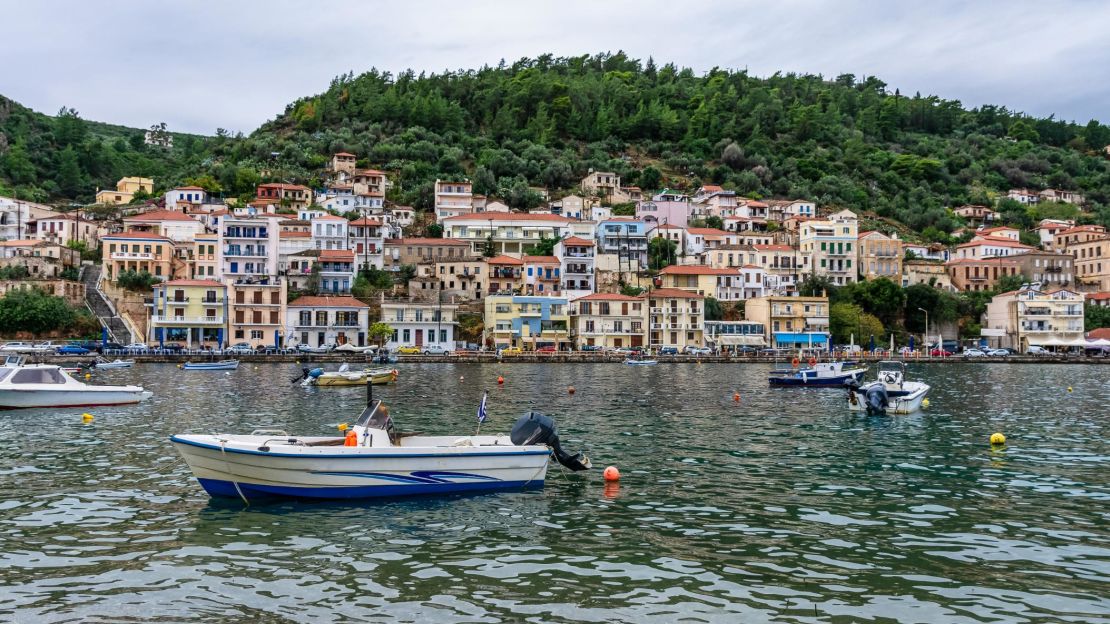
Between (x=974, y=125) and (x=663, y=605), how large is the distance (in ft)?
703

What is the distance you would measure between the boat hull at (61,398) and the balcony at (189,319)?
47.2 meters

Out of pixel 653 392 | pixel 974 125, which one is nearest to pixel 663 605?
pixel 653 392

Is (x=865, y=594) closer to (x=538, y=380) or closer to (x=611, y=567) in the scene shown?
(x=611, y=567)

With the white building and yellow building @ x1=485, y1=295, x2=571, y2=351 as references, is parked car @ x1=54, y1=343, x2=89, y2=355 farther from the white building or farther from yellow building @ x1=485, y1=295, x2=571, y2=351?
Answer: yellow building @ x1=485, y1=295, x2=571, y2=351

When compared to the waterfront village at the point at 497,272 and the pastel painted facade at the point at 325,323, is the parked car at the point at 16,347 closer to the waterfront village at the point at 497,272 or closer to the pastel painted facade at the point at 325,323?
the waterfront village at the point at 497,272

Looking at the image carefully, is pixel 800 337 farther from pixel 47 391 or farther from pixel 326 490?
pixel 326 490

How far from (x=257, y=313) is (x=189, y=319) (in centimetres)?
627

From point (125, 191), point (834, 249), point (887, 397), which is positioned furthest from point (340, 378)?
point (125, 191)

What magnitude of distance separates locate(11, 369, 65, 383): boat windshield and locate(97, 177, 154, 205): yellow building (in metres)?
101

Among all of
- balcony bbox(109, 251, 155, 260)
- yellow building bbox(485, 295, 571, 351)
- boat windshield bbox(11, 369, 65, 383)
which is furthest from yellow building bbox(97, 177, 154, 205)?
boat windshield bbox(11, 369, 65, 383)

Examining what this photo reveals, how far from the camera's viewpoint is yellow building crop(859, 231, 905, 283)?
103 metres

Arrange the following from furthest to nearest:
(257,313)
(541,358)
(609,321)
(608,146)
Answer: (608,146)
(609,321)
(257,313)
(541,358)

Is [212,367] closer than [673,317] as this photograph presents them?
Yes

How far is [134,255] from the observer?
87875mm
